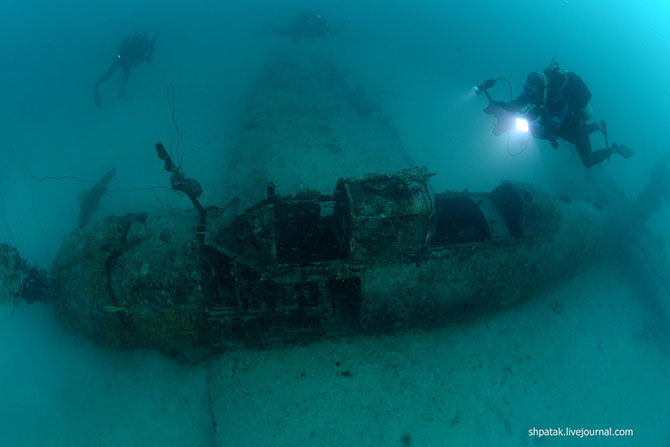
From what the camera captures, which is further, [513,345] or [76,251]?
[513,345]

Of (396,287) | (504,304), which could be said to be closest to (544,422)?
(504,304)

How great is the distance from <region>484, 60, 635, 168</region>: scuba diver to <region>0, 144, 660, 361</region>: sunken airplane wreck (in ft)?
9.45

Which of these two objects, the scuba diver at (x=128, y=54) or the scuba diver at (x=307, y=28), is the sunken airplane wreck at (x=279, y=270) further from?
the scuba diver at (x=307, y=28)

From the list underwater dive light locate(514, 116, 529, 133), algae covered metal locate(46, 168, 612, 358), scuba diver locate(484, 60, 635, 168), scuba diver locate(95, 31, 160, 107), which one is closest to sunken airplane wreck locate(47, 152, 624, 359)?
algae covered metal locate(46, 168, 612, 358)

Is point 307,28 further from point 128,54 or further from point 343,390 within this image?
point 343,390

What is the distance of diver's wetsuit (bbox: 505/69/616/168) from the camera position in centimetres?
690

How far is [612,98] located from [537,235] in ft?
46.3

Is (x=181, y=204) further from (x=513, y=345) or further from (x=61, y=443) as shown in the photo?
(x=513, y=345)

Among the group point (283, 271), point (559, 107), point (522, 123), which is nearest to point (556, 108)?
point (559, 107)

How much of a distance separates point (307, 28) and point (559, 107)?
14.3m

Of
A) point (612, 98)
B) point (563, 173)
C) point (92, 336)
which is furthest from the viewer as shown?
point (612, 98)

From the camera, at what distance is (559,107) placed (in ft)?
23.3

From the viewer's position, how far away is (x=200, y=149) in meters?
9.45

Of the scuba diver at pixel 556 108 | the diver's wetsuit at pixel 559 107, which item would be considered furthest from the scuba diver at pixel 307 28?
the diver's wetsuit at pixel 559 107
